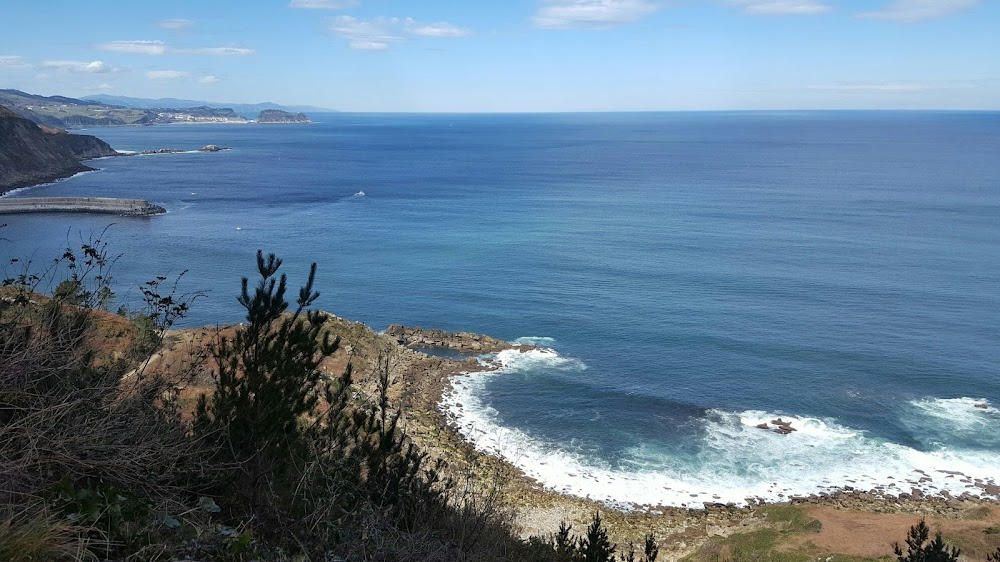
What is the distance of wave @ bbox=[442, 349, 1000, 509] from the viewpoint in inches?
1198

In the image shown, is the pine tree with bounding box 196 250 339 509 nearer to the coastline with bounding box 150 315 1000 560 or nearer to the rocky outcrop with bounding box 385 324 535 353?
the coastline with bounding box 150 315 1000 560

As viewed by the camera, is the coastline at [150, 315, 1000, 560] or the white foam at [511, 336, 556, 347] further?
the white foam at [511, 336, 556, 347]

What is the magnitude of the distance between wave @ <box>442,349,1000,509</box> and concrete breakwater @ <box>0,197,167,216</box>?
225 feet

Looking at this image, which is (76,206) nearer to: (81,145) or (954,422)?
(81,145)

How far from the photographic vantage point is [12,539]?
17.9 feet

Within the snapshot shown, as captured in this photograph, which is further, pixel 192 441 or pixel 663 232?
pixel 663 232

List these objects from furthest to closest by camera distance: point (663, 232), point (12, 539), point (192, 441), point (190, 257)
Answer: point (663, 232) → point (190, 257) → point (192, 441) → point (12, 539)

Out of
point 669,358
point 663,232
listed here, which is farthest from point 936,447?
point 663,232

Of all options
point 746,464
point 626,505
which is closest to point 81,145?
point 626,505

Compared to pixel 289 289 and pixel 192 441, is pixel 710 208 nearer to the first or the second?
pixel 289 289

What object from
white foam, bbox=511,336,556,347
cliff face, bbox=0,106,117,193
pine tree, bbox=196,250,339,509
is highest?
cliff face, bbox=0,106,117,193

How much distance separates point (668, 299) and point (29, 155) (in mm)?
115215

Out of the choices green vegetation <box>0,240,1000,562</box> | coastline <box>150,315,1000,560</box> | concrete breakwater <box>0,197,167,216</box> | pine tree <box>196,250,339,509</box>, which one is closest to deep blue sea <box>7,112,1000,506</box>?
coastline <box>150,315,1000,560</box>

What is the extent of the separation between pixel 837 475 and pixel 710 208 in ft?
214
